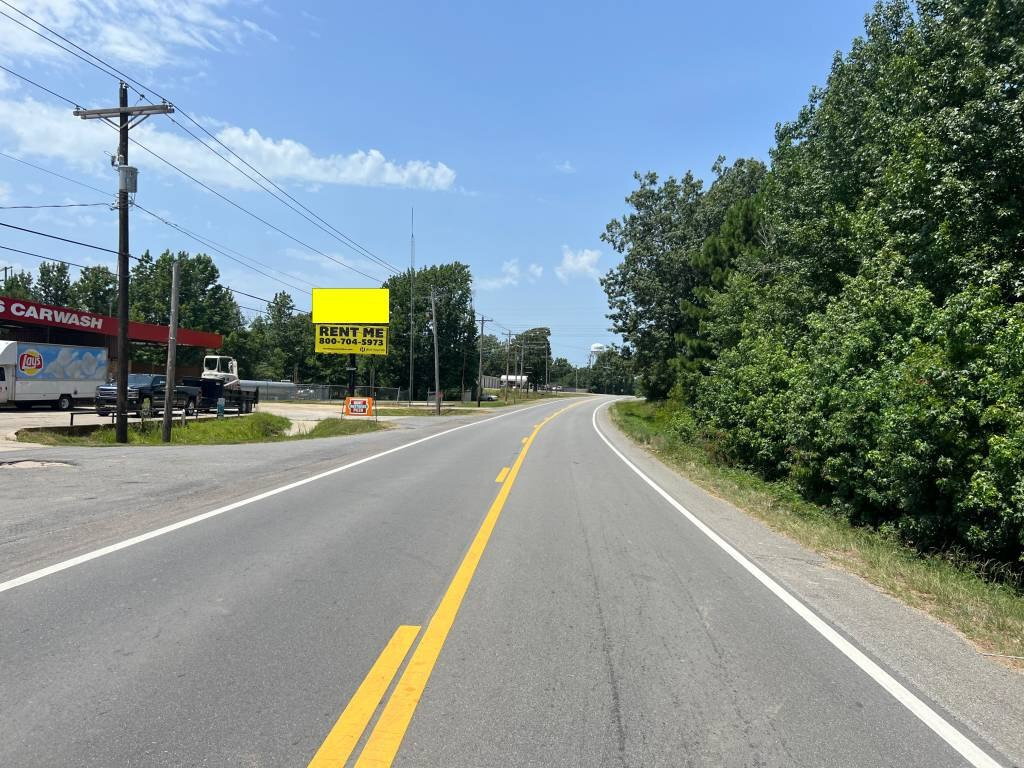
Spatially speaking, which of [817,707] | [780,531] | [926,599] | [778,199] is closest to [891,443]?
[780,531]

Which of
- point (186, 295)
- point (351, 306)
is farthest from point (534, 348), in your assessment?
point (351, 306)

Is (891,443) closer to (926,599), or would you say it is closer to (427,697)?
(926,599)

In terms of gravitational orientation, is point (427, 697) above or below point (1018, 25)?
below

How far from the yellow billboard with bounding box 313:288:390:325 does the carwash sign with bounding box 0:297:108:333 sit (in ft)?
46.9

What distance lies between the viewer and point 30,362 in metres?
33.6

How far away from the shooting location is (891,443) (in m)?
9.46

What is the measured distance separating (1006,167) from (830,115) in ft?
37.1

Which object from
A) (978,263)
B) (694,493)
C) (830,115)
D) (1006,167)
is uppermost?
(830,115)

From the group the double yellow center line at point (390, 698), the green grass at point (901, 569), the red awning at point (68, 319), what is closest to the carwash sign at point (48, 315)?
the red awning at point (68, 319)

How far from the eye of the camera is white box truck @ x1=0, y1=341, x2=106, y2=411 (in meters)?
33.0

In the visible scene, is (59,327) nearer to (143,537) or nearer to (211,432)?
(211,432)

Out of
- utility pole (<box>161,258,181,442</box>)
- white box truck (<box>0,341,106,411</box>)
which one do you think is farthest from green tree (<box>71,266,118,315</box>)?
utility pole (<box>161,258,181,442</box>)

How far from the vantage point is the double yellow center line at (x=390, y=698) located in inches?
130

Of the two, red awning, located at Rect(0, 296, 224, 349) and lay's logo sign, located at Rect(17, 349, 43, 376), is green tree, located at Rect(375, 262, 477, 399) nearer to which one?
red awning, located at Rect(0, 296, 224, 349)
